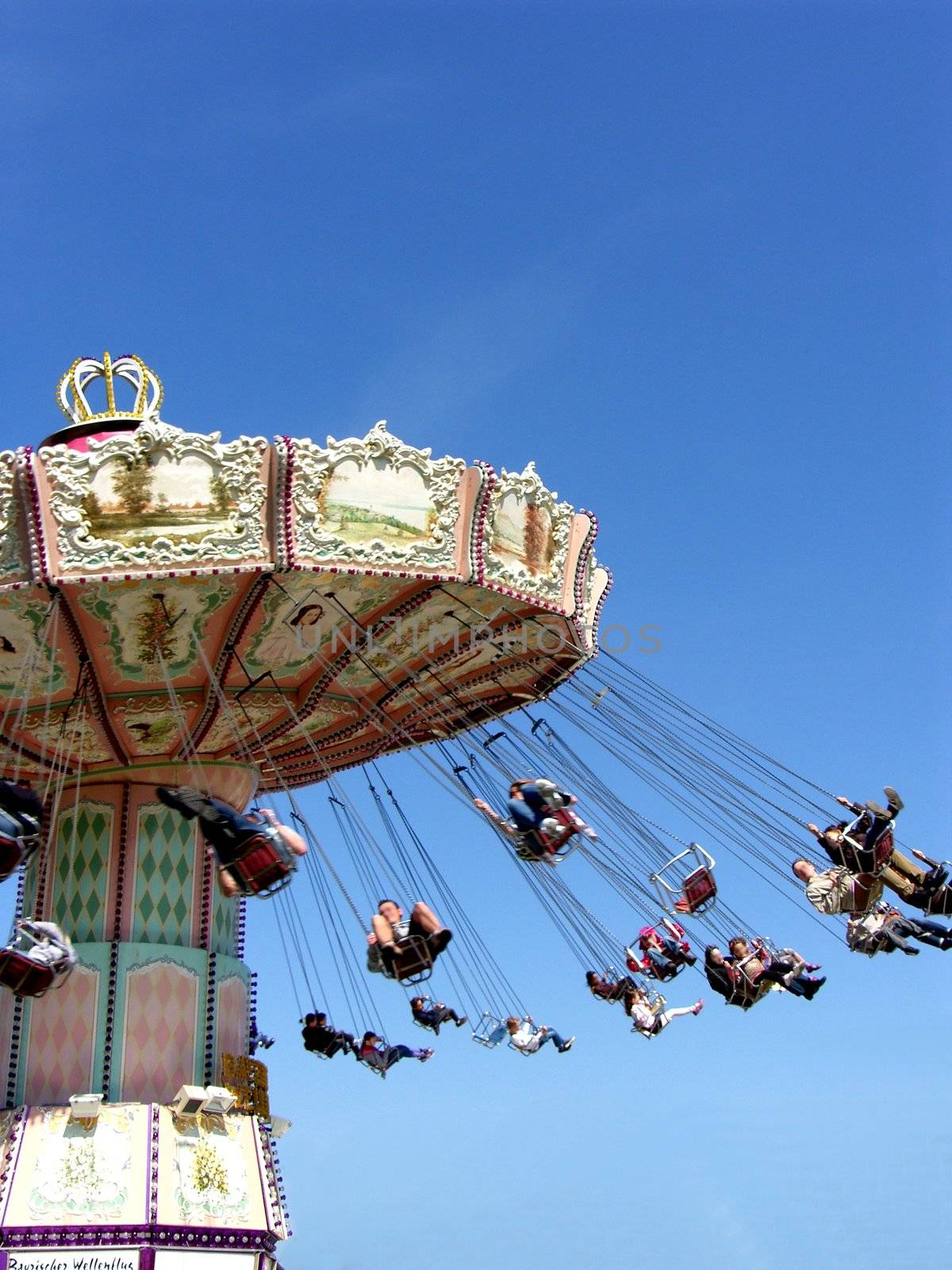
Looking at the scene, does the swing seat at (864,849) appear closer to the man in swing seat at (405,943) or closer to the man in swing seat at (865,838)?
the man in swing seat at (865,838)

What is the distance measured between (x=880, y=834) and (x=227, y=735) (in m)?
5.89

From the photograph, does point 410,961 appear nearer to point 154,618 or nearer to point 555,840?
point 555,840

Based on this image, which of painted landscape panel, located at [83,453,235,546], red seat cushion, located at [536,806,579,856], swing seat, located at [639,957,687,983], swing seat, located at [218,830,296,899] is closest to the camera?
swing seat, located at [218,830,296,899]

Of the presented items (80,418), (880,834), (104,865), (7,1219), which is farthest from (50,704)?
(880,834)

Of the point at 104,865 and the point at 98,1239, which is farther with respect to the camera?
the point at 104,865

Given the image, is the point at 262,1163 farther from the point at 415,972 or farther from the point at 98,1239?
the point at 415,972

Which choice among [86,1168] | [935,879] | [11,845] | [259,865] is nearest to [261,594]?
[259,865]

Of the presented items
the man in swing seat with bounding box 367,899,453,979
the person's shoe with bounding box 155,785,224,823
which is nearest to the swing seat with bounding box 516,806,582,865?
the man in swing seat with bounding box 367,899,453,979

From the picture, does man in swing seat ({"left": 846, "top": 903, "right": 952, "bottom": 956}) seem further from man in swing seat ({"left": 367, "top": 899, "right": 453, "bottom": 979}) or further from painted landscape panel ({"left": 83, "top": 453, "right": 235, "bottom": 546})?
painted landscape panel ({"left": 83, "top": 453, "right": 235, "bottom": 546})

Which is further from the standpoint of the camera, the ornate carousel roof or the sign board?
the sign board

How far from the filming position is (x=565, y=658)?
48.2ft

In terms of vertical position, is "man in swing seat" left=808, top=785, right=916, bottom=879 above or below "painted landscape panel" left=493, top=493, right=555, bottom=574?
below

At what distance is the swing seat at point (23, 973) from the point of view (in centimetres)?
1188

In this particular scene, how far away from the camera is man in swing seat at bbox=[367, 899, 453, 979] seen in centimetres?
1148
